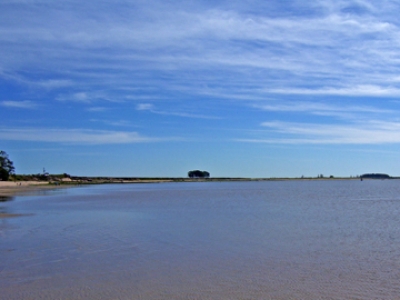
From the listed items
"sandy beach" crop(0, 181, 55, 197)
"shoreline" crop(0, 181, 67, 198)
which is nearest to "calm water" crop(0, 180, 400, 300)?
"shoreline" crop(0, 181, 67, 198)

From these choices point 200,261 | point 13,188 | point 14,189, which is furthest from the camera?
point 13,188

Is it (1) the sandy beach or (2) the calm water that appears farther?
(1) the sandy beach

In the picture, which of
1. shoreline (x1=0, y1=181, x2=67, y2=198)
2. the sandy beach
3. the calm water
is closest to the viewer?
the calm water

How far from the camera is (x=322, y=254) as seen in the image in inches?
547

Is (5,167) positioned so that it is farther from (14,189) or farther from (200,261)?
(200,261)

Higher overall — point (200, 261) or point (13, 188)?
point (13, 188)

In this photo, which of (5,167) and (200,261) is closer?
(200,261)

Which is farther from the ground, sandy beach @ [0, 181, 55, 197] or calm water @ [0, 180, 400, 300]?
sandy beach @ [0, 181, 55, 197]

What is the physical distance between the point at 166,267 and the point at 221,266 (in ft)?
4.80

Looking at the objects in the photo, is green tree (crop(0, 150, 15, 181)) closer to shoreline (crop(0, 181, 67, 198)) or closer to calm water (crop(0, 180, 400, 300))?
shoreline (crop(0, 181, 67, 198))

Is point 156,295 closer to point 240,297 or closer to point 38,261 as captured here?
point 240,297

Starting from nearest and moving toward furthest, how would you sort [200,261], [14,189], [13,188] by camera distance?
[200,261] → [14,189] → [13,188]

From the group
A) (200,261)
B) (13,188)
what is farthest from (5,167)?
(200,261)

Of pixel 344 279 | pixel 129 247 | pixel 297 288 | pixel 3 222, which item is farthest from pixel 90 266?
pixel 3 222
